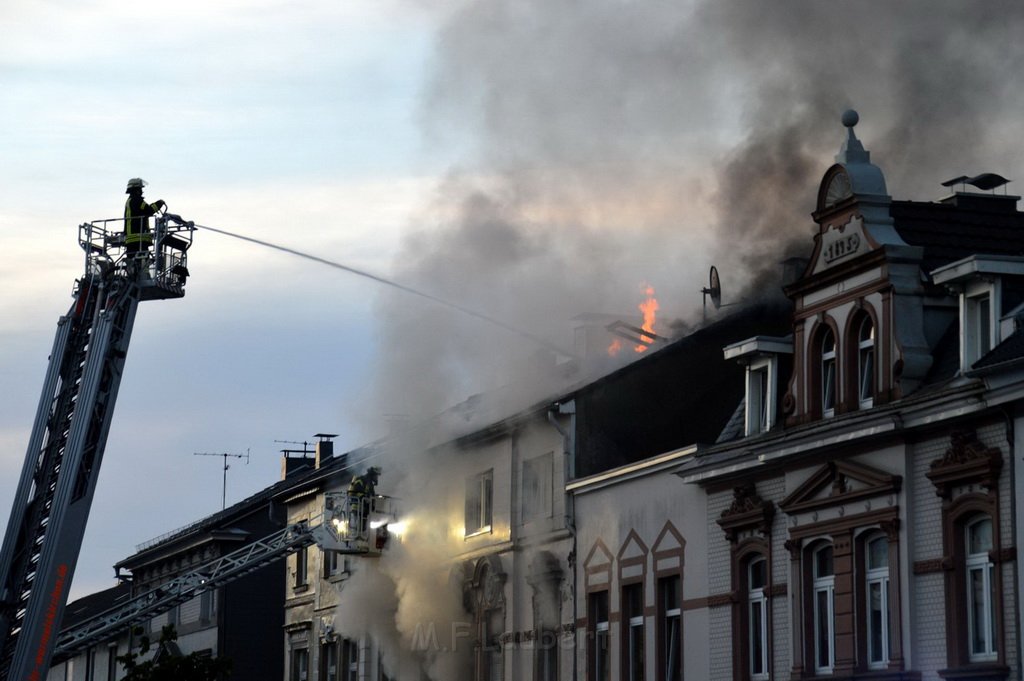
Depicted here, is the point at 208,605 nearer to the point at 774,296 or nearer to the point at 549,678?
the point at 549,678

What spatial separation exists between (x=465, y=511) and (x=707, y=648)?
34.7 feet

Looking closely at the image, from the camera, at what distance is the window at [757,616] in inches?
1043

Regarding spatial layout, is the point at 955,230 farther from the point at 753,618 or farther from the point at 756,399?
the point at 753,618

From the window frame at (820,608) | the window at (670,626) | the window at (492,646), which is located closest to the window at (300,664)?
the window at (492,646)

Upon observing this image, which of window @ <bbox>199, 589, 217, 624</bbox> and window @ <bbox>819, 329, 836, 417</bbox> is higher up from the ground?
window @ <bbox>819, 329, 836, 417</bbox>

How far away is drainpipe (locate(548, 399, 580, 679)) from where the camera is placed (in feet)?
105

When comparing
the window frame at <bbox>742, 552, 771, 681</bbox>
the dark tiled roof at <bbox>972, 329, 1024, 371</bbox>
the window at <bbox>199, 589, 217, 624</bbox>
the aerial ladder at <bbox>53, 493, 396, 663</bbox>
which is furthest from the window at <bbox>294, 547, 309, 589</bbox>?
the dark tiled roof at <bbox>972, 329, 1024, 371</bbox>

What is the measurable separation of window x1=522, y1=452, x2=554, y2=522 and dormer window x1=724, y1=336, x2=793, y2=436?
265 inches

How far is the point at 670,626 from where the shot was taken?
2928 cm

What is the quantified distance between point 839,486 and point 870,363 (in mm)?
1730

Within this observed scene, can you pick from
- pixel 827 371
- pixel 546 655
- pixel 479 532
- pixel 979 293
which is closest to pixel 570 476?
pixel 546 655

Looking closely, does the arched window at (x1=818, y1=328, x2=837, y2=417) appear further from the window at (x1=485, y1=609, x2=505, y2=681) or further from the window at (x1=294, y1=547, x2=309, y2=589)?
the window at (x1=294, y1=547, x2=309, y2=589)

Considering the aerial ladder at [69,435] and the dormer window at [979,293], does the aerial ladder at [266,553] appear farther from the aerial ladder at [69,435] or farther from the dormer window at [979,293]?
the dormer window at [979,293]

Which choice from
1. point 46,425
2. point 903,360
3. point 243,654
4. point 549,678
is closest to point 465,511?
point 549,678
